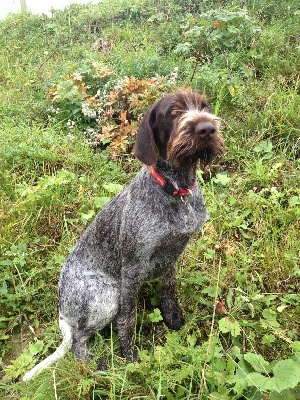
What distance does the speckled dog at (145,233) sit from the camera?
2.88 m

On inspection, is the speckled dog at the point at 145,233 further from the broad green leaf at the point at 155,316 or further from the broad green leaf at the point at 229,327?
the broad green leaf at the point at 229,327

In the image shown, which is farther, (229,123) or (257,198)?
(229,123)

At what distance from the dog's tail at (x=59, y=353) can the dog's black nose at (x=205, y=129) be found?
191 centimetres

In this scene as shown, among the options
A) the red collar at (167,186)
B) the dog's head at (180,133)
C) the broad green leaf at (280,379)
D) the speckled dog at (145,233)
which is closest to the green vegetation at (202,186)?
the broad green leaf at (280,379)

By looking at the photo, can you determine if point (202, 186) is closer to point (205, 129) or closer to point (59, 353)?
point (205, 129)

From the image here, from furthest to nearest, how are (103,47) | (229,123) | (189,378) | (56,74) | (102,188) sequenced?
1. (103,47)
2. (56,74)
3. (229,123)
4. (102,188)
5. (189,378)

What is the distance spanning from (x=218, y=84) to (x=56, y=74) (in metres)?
2.90

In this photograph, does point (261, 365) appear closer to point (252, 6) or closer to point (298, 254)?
point (298, 254)

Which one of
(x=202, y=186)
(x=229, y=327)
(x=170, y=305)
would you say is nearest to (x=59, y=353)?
(x=170, y=305)

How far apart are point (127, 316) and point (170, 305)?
20.3 inches

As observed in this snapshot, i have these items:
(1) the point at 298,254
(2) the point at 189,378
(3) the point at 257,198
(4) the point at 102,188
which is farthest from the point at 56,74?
(2) the point at 189,378

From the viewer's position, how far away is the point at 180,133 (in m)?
2.73

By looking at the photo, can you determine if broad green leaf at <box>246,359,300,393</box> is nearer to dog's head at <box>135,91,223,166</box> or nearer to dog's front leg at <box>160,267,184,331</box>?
dog's front leg at <box>160,267,184,331</box>

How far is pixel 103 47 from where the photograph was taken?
313 inches
